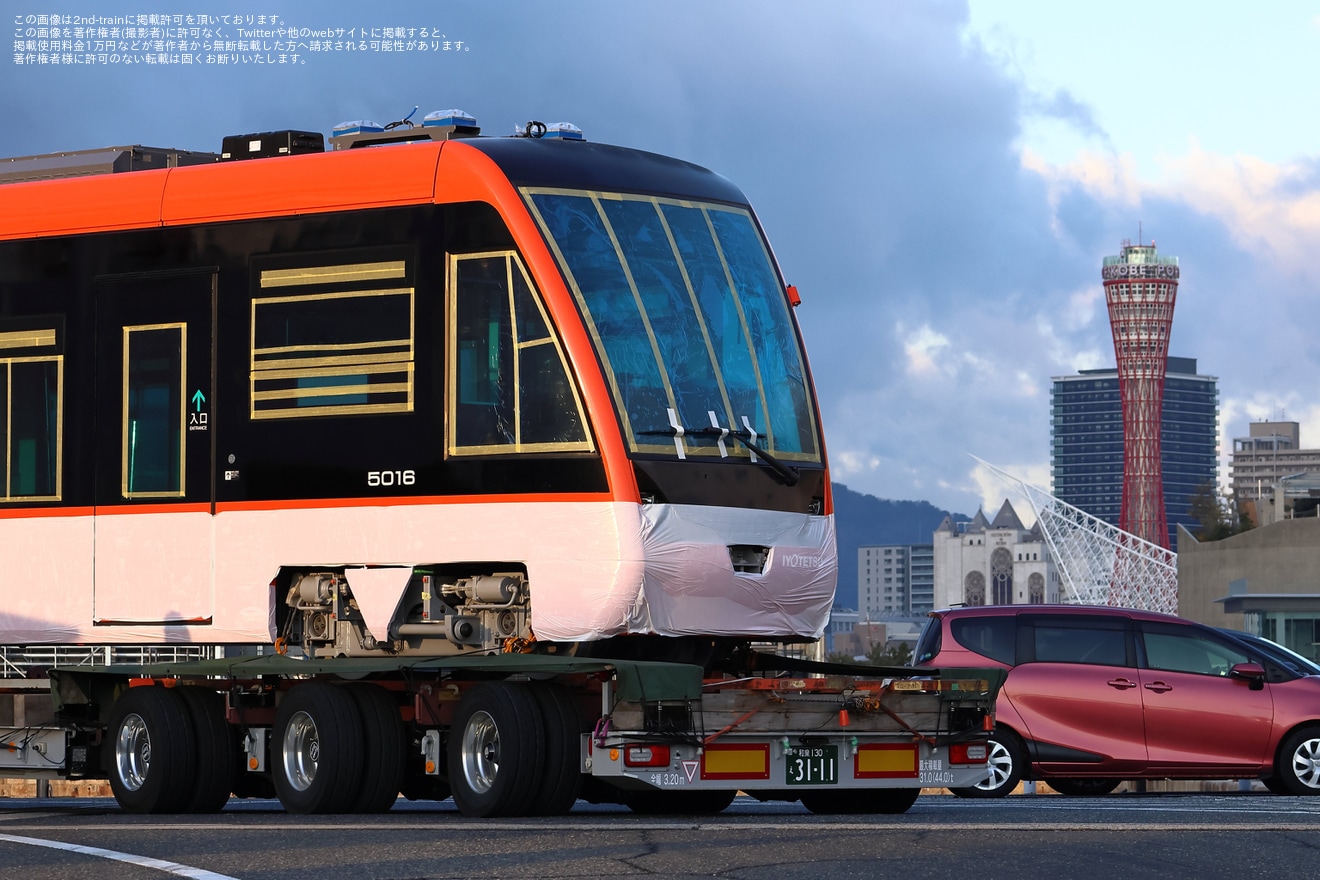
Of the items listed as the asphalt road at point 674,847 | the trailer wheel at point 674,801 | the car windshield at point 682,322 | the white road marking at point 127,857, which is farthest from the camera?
the trailer wheel at point 674,801

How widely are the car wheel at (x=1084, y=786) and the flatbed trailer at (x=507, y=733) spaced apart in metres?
6.08

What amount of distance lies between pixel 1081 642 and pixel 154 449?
25.3ft

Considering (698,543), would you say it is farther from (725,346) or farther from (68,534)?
(68,534)

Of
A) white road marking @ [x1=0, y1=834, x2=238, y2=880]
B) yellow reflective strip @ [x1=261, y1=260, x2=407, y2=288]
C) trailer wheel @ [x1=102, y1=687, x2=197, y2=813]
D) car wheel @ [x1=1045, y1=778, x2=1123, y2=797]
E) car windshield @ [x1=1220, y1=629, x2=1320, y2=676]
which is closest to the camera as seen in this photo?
white road marking @ [x1=0, y1=834, x2=238, y2=880]

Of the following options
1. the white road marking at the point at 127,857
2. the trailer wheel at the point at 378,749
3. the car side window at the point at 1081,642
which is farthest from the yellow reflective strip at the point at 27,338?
the car side window at the point at 1081,642

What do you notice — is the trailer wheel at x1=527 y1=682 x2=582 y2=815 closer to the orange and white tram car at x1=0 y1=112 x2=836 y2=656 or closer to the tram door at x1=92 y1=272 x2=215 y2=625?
the orange and white tram car at x1=0 y1=112 x2=836 y2=656

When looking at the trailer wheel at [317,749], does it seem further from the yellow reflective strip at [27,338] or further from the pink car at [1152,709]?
the pink car at [1152,709]

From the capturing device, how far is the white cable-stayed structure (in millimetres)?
162000

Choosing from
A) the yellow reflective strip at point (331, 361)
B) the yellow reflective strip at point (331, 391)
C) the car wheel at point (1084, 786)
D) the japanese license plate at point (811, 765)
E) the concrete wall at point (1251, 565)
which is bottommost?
the car wheel at point (1084, 786)

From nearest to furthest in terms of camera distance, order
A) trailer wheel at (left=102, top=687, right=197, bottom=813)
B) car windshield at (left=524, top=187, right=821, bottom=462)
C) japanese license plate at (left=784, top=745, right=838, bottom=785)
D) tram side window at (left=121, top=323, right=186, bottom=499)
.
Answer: japanese license plate at (left=784, top=745, right=838, bottom=785) → car windshield at (left=524, top=187, right=821, bottom=462) → trailer wheel at (left=102, top=687, right=197, bottom=813) → tram side window at (left=121, top=323, right=186, bottom=499)

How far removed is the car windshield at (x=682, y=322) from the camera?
1255 centimetres

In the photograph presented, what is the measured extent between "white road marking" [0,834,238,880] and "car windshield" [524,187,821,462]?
370 cm

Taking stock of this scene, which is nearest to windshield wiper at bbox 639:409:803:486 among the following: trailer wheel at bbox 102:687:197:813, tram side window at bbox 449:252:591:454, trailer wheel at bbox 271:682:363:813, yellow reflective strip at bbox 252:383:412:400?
tram side window at bbox 449:252:591:454

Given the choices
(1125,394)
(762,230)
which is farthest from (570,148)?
(1125,394)
